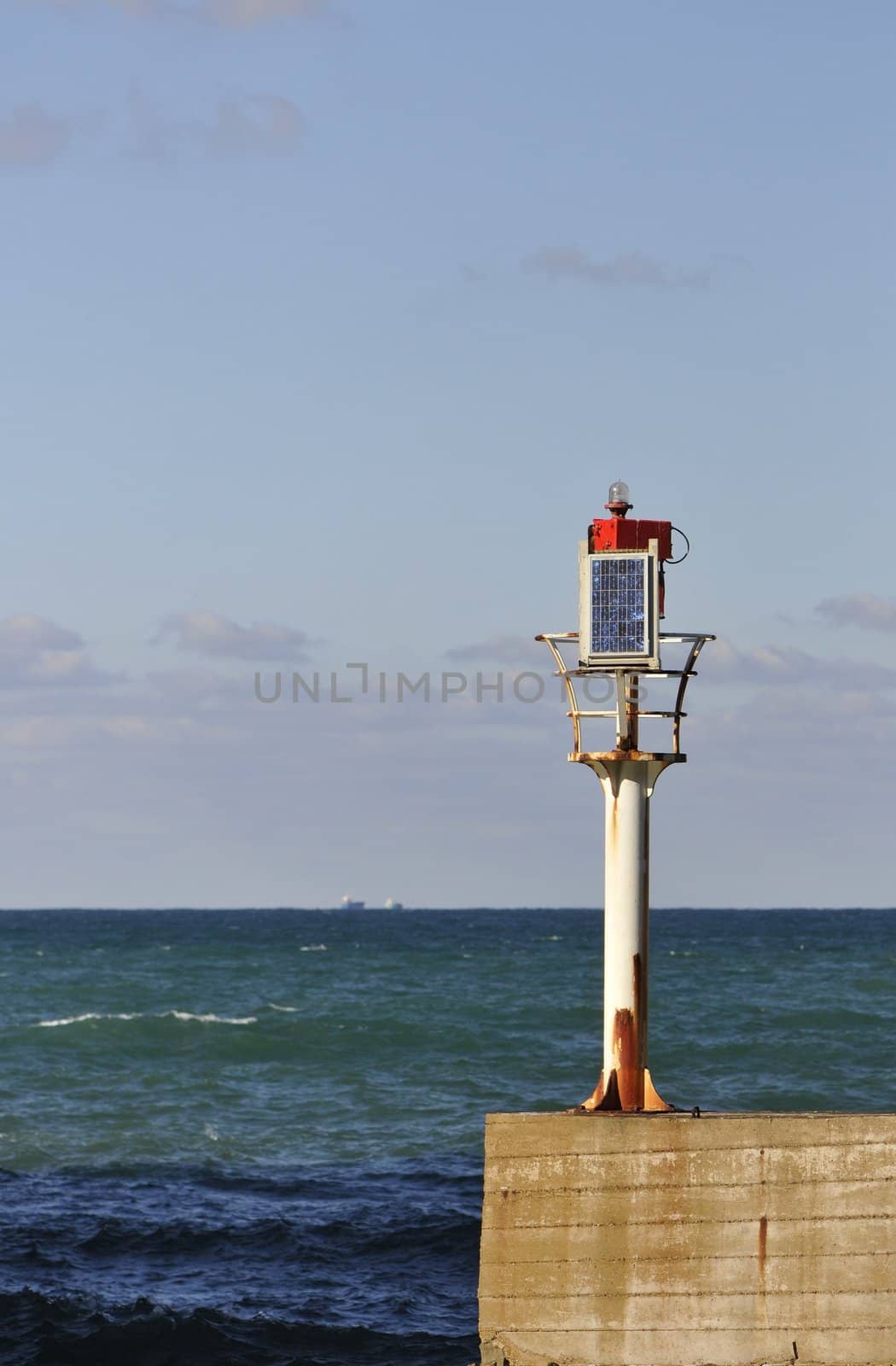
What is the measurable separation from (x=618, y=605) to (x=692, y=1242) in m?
4.34

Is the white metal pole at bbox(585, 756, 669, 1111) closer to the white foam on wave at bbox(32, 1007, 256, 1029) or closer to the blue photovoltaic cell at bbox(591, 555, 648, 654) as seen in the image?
the blue photovoltaic cell at bbox(591, 555, 648, 654)

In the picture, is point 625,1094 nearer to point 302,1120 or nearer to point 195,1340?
point 195,1340

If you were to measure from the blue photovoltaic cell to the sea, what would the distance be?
7.62m

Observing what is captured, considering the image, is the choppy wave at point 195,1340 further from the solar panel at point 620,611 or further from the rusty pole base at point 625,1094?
the solar panel at point 620,611

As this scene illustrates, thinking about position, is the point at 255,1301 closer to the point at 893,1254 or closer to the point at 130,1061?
the point at 893,1254

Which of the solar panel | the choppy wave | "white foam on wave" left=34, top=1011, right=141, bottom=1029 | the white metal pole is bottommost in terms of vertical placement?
the choppy wave

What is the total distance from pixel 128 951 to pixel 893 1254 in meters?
87.4

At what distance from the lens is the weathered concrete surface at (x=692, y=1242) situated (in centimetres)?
1101

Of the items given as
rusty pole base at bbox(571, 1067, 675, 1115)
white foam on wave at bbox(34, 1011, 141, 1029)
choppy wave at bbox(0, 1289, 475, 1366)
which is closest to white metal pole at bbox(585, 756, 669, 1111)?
rusty pole base at bbox(571, 1067, 675, 1115)

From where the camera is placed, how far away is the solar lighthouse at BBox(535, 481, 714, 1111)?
12.2 metres

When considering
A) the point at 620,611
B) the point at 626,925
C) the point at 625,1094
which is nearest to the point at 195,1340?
the point at 625,1094

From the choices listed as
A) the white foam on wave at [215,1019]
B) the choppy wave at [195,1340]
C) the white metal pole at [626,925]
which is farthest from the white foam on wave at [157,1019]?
the white metal pole at [626,925]

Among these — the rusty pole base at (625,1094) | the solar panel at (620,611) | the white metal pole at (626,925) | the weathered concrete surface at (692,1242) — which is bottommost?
the weathered concrete surface at (692,1242)

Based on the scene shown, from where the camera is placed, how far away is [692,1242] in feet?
36.4
